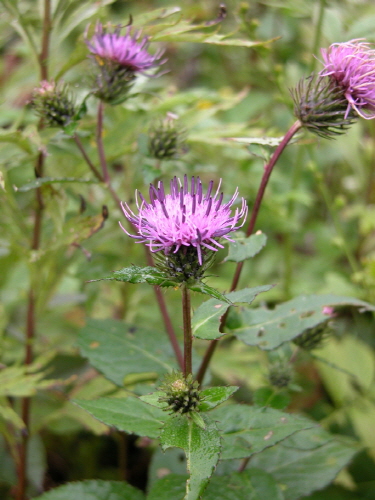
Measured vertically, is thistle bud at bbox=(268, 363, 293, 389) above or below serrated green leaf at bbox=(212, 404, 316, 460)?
below

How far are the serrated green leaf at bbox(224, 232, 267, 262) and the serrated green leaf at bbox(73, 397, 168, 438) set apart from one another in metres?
0.47

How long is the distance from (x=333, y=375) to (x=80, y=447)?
4.32 feet

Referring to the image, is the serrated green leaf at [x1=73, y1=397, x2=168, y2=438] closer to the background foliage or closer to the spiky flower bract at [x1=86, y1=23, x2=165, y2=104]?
the background foliage

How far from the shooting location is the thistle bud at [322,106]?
133 cm

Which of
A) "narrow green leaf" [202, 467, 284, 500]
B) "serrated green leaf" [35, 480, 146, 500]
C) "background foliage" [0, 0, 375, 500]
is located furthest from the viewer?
"background foliage" [0, 0, 375, 500]

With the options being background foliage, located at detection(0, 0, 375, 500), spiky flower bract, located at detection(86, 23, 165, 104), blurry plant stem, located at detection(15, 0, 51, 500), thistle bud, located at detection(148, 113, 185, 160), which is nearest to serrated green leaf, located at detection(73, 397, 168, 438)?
background foliage, located at detection(0, 0, 375, 500)

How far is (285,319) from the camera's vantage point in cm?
151

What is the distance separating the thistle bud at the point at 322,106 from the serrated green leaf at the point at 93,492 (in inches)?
49.6

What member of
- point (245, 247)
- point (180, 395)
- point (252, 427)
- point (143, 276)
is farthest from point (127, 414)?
point (245, 247)

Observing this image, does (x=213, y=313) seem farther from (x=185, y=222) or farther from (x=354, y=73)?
(x=354, y=73)

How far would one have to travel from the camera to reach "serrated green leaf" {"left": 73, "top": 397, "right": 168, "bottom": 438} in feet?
4.05

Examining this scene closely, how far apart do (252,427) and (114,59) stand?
122cm

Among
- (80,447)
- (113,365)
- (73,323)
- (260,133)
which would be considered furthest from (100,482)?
(260,133)

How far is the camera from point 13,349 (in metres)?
2.21
